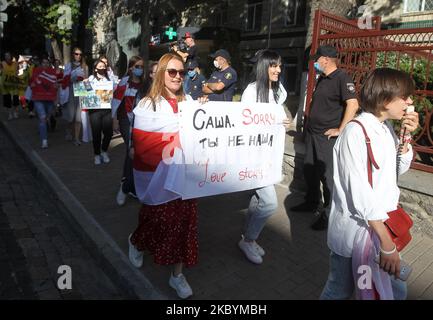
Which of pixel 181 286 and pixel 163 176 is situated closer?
pixel 163 176

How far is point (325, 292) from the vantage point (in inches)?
90.7

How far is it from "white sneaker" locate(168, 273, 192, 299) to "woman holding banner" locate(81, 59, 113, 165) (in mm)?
4250

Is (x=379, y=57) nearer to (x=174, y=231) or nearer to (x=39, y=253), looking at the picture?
(x=174, y=231)

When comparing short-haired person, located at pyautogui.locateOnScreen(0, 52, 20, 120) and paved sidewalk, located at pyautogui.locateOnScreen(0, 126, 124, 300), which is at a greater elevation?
short-haired person, located at pyautogui.locateOnScreen(0, 52, 20, 120)

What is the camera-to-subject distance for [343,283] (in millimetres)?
2213

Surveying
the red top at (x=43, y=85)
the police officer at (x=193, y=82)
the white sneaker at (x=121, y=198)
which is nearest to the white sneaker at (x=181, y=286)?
the white sneaker at (x=121, y=198)

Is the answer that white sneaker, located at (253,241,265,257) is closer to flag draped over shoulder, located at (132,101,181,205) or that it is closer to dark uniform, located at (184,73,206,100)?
flag draped over shoulder, located at (132,101,181,205)

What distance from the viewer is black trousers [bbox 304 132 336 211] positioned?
432 centimetres

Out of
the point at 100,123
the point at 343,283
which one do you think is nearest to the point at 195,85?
the point at 100,123

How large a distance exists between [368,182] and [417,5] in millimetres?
14448

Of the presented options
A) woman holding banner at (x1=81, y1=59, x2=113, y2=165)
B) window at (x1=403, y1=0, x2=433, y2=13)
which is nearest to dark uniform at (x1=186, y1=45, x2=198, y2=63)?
woman holding banner at (x1=81, y1=59, x2=113, y2=165)
